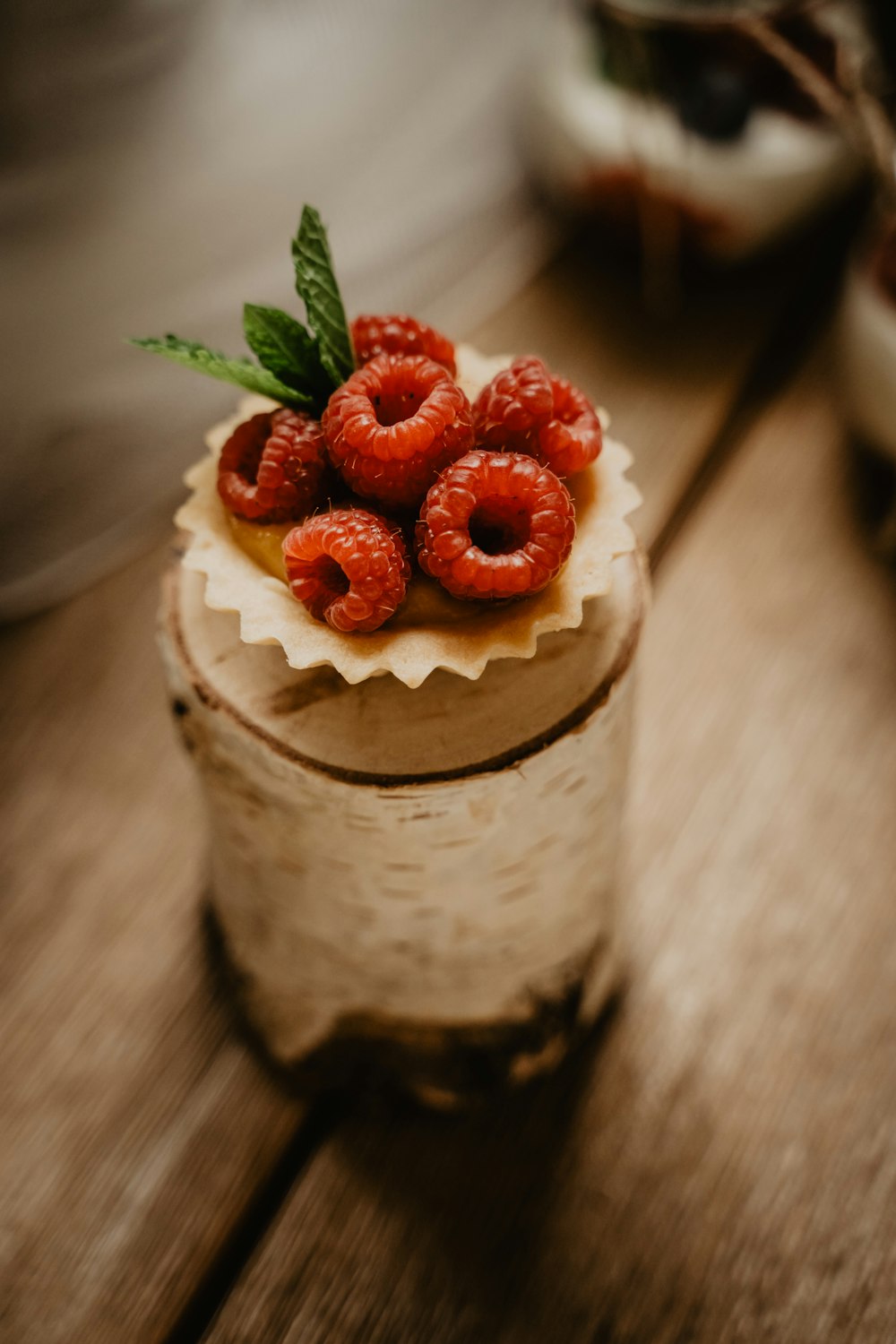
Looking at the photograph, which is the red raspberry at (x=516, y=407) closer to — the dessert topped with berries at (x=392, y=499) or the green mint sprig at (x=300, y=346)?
the dessert topped with berries at (x=392, y=499)

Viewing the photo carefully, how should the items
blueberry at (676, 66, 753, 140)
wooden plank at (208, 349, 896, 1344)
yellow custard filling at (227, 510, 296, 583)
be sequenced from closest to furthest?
yellow custard filling at (227, 510, 296, 583) < wooden plank at (208, 349, 896, 1344) < blueberry at (676, 66, 753, 140)

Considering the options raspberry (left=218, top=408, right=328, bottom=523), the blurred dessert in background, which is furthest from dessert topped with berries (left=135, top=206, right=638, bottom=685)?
the blurred dessert in background

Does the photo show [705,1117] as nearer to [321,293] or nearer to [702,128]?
→ [321,293]

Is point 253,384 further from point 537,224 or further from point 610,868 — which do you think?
point 537,224

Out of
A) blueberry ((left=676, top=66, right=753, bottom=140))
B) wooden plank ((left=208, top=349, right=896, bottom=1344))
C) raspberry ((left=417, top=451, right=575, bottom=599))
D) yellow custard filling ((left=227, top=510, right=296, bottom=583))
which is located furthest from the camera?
blueberry ((left=676, top=66, right=753, bottom=140))

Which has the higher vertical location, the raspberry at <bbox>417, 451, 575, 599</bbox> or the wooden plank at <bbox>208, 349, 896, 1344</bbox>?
the raspberry at <bbox>417, 451, 575, 599</bbox>

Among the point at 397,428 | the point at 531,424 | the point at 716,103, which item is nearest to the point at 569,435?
the point at 531,424

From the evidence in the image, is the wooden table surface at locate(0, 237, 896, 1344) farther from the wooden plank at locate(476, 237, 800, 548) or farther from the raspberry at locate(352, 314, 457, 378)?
the raspberry at locate(352, 314, 457, 378)
